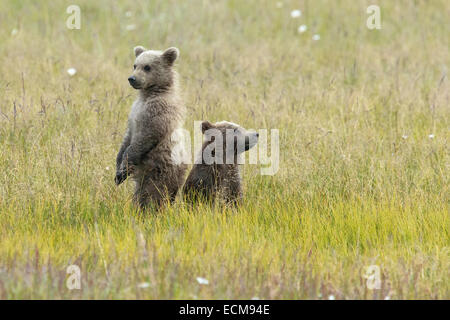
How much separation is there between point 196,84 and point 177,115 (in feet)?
14.1

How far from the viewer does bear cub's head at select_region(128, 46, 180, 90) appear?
6.39 metres

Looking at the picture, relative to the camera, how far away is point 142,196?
6387mm

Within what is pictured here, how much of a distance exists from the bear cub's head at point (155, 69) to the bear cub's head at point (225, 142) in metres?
0.54

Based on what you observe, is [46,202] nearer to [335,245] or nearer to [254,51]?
[335,245]

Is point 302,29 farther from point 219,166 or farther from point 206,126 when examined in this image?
point 219,166

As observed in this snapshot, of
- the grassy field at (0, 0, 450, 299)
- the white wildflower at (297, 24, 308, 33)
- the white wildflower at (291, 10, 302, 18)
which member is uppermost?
the white wildflower at (291, 10, 302, 18)

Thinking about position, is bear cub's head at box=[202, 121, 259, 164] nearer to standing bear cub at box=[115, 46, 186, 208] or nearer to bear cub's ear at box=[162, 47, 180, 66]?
standing bear cub at box=[115, 46, 186, 208]

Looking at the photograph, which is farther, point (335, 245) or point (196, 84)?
point (196, 84)

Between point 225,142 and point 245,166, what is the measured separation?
877mm

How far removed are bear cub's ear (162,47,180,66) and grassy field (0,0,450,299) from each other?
123cm

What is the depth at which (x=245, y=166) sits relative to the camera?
7.36m

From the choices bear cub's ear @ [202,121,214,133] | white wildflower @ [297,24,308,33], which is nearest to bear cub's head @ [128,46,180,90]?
bear cub's ear @ [202,121,214,133]
